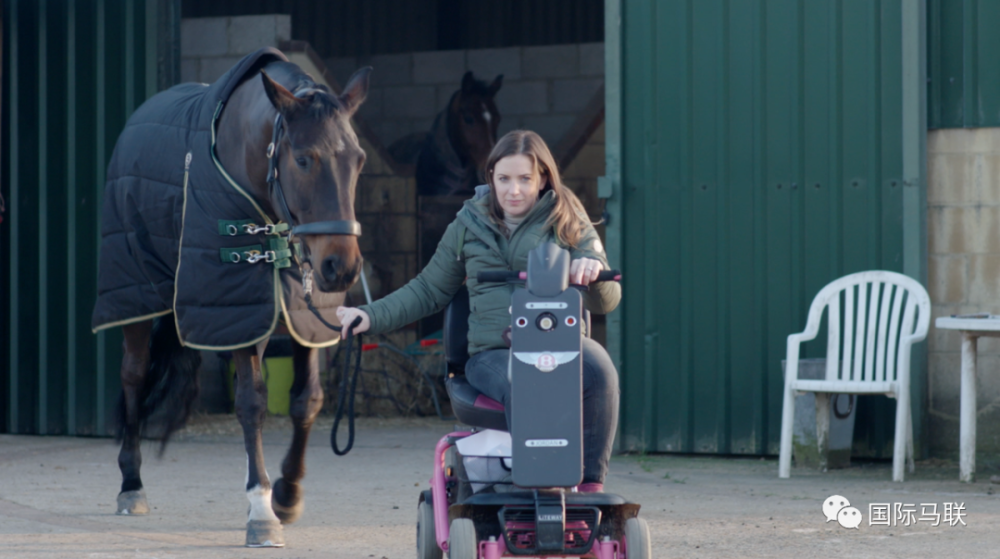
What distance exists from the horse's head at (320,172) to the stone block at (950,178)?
3.18m

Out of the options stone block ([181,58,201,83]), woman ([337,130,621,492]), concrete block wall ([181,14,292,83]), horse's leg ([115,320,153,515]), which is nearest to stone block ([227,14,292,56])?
concrete block wall ([181,14,292,83])

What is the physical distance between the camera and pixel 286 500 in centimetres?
406

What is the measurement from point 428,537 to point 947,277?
352cm

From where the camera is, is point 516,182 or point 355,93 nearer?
point 516,182

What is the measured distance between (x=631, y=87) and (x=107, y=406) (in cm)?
333

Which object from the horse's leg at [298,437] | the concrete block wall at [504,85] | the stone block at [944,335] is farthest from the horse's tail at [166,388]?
the concrete block wall at [504,85]

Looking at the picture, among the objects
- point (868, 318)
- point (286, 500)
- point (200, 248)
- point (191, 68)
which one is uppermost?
point (191, 68)

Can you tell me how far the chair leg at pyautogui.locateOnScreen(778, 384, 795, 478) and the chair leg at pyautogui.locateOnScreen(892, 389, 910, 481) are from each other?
1.44 ft

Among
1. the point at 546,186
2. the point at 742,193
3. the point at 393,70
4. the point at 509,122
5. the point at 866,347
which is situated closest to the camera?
the point at 546,186

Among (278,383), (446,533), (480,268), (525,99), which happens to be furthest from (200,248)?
(525,99)

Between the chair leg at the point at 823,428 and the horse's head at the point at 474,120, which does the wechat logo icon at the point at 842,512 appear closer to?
the chair leg at the point at 823,428

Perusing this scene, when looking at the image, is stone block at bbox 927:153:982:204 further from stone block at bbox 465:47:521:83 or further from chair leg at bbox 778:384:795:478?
stone block at bbox 465:47:521:83

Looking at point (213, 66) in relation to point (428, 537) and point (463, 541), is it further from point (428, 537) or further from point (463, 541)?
point (463, 541)

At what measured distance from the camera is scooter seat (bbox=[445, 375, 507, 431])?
282cm
